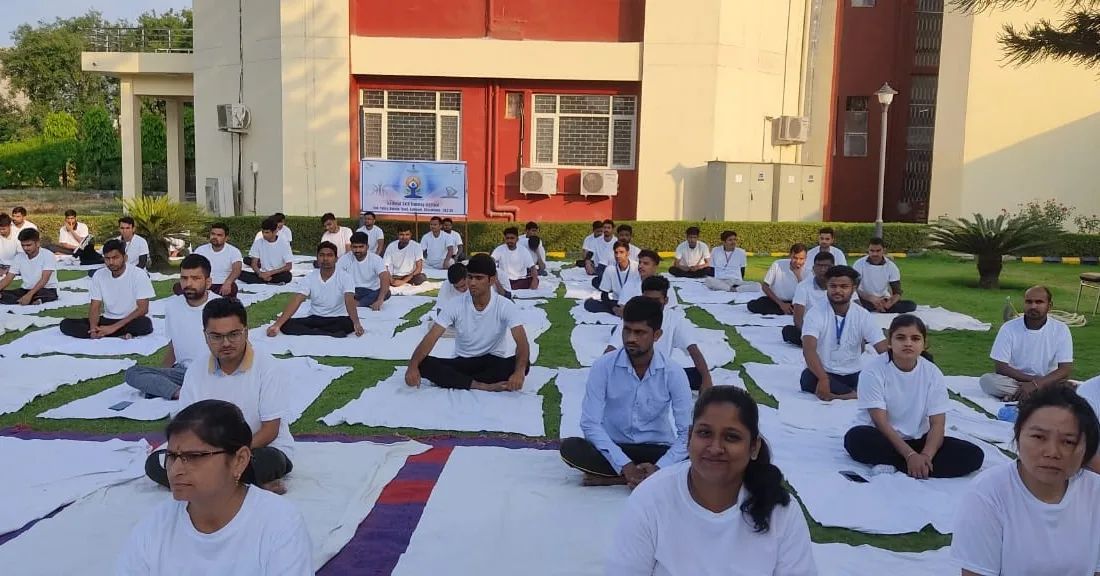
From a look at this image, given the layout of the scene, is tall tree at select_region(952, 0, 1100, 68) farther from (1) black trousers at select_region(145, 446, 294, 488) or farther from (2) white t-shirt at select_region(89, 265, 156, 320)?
(2) white t-shirt at select_region(89, 265, 156, 320)

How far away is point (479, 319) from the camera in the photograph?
6.54m

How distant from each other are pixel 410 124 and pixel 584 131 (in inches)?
135

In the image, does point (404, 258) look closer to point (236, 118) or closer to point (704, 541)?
point (236, 118)

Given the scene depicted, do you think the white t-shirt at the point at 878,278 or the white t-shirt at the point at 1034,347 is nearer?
the white t-shirt at the point at 1034,347

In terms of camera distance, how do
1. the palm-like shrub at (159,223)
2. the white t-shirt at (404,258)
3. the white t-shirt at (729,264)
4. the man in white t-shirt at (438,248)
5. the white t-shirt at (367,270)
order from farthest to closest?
1. the man in white t-shirt at (438,248)
2. the palm-like shrub at (159,223)
3. the white t-shirt at (729,264)
4. the white t-shirt at (404,258)
5. the white t-shirt at (367,270)

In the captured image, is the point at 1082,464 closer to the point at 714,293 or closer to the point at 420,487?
the point at 420,487

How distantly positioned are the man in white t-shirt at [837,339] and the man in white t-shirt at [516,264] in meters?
5.80

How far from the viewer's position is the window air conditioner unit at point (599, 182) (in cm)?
1766

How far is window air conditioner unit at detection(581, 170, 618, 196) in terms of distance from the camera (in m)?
17.7

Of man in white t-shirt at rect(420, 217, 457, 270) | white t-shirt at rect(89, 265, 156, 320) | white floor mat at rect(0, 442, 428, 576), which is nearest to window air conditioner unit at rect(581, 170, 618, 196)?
man in white t-shirt at rect(420, 217, 457, 270)

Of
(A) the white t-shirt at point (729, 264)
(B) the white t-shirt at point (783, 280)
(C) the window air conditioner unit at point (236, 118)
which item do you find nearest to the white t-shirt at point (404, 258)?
(A) the white t-shirt at point (729, 264)

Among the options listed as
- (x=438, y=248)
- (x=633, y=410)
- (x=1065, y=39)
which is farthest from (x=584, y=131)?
(x=633, y=410)

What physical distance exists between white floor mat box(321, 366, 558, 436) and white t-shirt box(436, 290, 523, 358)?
0.40 meters

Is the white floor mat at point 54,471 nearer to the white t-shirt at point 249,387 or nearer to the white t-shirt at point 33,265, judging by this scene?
the white t-shirt at point 249,387
